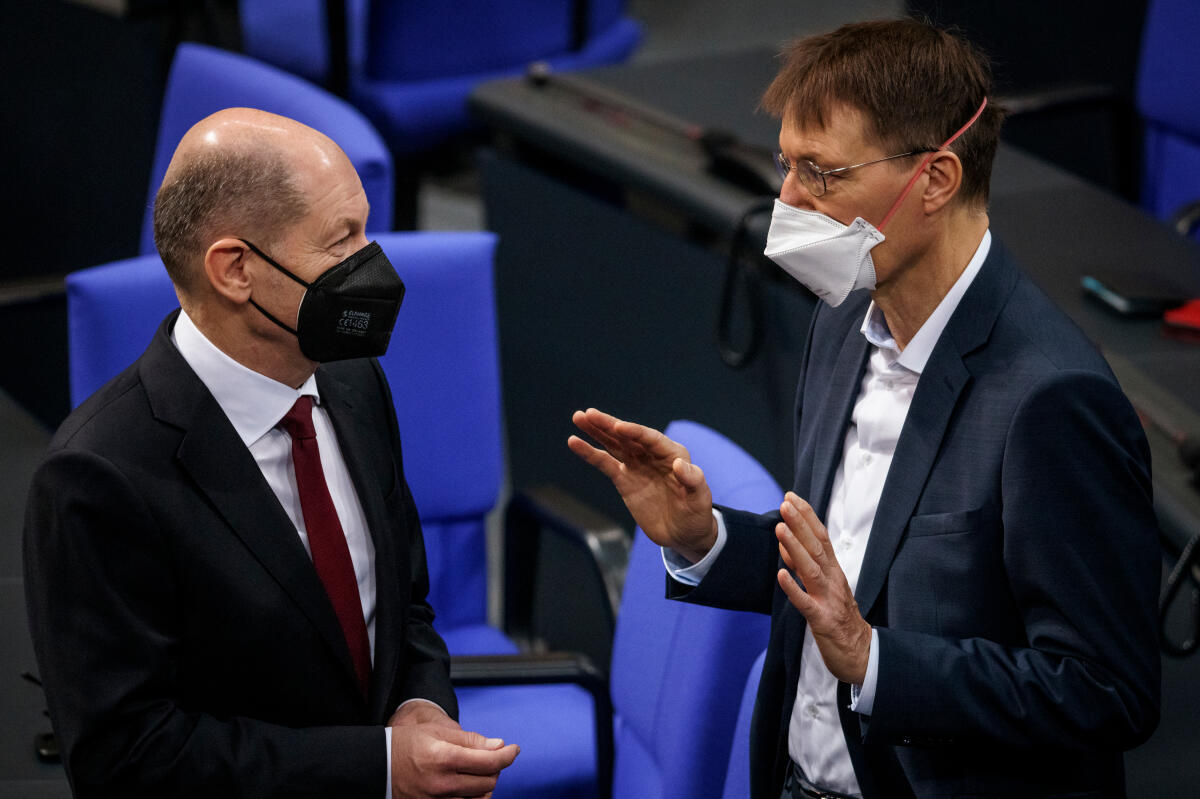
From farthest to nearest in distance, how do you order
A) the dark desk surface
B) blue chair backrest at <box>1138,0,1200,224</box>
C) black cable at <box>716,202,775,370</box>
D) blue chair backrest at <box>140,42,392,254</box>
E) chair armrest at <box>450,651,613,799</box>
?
blue chair backrest at <box>1138,0,1200,224</box> → black cable at <box>716,202,775,370</box> → blue chair backrest at <box>140,42,392,254</box> → the dark desk surface → chair armrest at <box>450,651,613,799</box>

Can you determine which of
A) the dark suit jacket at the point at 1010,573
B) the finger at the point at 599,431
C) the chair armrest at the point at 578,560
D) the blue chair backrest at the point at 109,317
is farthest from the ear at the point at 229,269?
the chair armrest at the point at 578,560

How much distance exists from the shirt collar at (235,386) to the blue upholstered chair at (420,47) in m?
2.37

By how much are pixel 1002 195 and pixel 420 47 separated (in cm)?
174

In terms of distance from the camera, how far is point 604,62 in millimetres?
4199

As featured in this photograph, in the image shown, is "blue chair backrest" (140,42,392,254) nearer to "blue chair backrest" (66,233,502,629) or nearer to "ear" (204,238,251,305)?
"blue chair backrest" (66,233,502,629)

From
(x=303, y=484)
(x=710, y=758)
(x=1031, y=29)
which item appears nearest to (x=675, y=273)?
(x=710, y=758)

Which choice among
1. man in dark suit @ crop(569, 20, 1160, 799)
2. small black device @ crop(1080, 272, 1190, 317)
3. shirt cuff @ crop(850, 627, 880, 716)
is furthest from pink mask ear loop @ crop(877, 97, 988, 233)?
small black device @ crop(1080, 272, 1190, 317)

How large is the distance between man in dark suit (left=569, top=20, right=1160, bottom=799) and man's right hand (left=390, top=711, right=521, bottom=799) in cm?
27

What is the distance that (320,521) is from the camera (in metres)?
1.46

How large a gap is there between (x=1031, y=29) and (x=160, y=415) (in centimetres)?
333

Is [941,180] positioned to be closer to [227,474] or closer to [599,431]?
[599,431]

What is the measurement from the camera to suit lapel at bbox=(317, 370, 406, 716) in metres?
1.53

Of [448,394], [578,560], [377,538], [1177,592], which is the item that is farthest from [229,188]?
[578,560]

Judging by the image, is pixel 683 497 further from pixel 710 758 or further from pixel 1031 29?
pixel 1031 29
